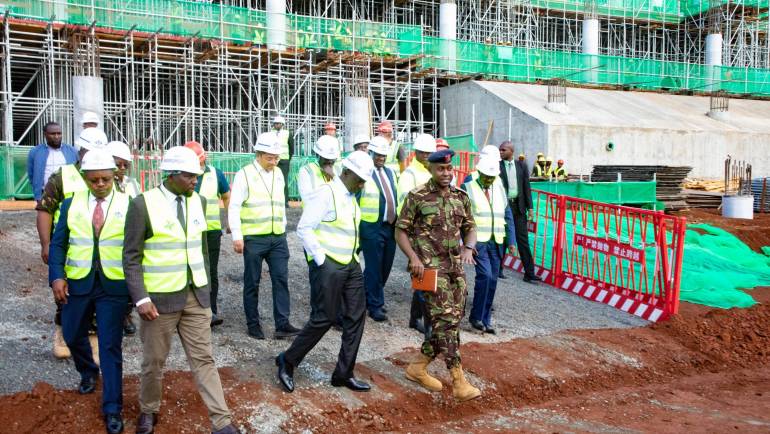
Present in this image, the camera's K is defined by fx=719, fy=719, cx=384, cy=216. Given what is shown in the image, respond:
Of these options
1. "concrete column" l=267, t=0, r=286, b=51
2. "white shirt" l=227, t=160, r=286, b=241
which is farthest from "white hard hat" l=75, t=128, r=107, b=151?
"concrete column" l=267, t=0, r=286, b=51

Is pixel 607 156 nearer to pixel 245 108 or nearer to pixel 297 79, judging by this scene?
pixel 297 79

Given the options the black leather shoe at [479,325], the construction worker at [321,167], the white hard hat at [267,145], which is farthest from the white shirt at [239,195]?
the black leather shoe at [479,325]

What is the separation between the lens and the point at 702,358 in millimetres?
7820

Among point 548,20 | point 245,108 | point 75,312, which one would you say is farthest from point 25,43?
point 548,20

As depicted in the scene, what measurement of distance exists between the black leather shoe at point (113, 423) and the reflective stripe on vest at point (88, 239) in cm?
92

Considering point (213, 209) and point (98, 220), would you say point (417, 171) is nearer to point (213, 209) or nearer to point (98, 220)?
point (213, 209)

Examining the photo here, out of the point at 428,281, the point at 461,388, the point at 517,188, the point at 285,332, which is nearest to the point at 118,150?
the point at 285,332

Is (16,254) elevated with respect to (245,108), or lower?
lower

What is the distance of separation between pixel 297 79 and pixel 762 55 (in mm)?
28826

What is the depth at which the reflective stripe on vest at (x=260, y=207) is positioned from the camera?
22.0 feet

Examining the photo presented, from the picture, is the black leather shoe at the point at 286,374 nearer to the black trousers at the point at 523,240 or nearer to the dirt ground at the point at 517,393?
the dirt ground at the point at 517,393

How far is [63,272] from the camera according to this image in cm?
488

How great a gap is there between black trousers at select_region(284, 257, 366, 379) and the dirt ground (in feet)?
0.98

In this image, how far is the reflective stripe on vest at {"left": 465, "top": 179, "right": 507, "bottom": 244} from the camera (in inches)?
296
